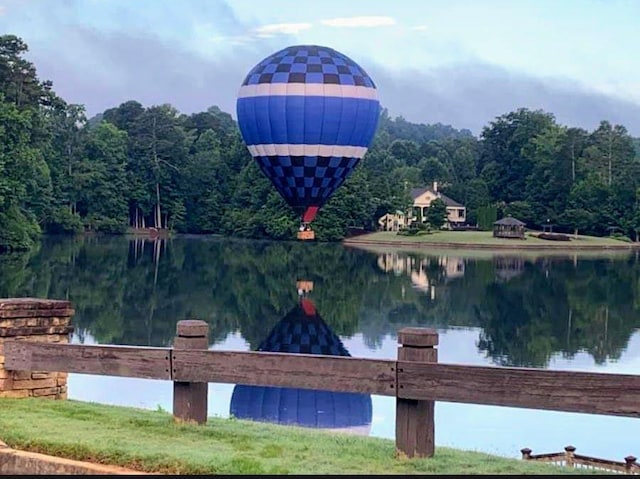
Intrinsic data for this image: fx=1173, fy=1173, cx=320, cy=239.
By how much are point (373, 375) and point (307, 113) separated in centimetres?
3602

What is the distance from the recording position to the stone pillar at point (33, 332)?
282 inches

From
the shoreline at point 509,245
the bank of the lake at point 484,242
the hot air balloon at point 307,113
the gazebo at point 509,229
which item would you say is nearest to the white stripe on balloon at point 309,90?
the hot air balloon at point 307,113

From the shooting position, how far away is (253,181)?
79312 mm

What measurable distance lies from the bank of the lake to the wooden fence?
62.4 metres

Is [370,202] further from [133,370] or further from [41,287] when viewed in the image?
[133,370]

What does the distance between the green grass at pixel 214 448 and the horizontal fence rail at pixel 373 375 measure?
0.29 meters

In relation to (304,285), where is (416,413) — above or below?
below

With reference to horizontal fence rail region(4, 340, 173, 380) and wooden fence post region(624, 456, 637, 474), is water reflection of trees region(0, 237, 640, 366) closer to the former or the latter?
wooden fence post region(624, 456, 637, 474)

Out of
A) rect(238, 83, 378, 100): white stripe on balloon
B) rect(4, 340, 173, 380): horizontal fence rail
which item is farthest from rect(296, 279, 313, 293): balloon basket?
rect(4, 340, 173, 380): horizontal fence rail

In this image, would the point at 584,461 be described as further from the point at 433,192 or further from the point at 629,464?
the point at 433,192

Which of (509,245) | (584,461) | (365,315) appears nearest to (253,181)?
(509,245)

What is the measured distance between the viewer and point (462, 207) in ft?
279

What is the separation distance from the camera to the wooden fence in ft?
18.0

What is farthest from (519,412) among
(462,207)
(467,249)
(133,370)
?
(462,207)
